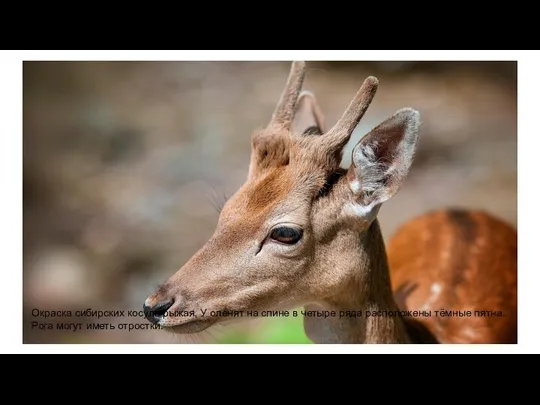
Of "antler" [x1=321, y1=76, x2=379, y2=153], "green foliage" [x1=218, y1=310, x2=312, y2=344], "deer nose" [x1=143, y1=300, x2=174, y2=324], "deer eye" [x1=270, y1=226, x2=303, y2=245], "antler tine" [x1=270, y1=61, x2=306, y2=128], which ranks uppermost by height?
"antler tine" [x1=270, y1=61, x2=306, y2=128]

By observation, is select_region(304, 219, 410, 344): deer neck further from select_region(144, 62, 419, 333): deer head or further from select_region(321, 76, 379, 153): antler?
select_region(321, 76, 379, 153): antler

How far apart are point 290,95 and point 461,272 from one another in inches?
87.4

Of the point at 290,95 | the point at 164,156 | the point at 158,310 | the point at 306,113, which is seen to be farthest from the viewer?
the point at 164,156

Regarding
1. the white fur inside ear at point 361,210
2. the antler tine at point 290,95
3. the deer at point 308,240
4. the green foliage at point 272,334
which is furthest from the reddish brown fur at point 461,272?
the antler tine at point 290,95

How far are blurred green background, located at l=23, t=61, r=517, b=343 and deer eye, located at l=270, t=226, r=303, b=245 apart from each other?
74 cm

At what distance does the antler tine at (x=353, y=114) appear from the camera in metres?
4.07

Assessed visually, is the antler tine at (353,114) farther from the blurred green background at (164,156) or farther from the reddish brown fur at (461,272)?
the reddish brown fur at (461,272)

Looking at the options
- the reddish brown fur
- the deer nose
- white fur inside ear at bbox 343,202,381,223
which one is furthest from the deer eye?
the reddish brown fur

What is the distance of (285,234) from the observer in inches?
159

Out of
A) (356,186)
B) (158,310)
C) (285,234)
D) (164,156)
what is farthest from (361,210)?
(164,156)

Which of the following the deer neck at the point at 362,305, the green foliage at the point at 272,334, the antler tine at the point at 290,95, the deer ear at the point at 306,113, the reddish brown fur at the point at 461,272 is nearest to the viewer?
the deer neck at the point at 362,305

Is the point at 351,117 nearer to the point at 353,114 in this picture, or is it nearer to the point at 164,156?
the point at 353,114

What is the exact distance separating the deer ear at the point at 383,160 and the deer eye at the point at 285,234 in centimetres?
45

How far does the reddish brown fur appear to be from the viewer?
519cm
